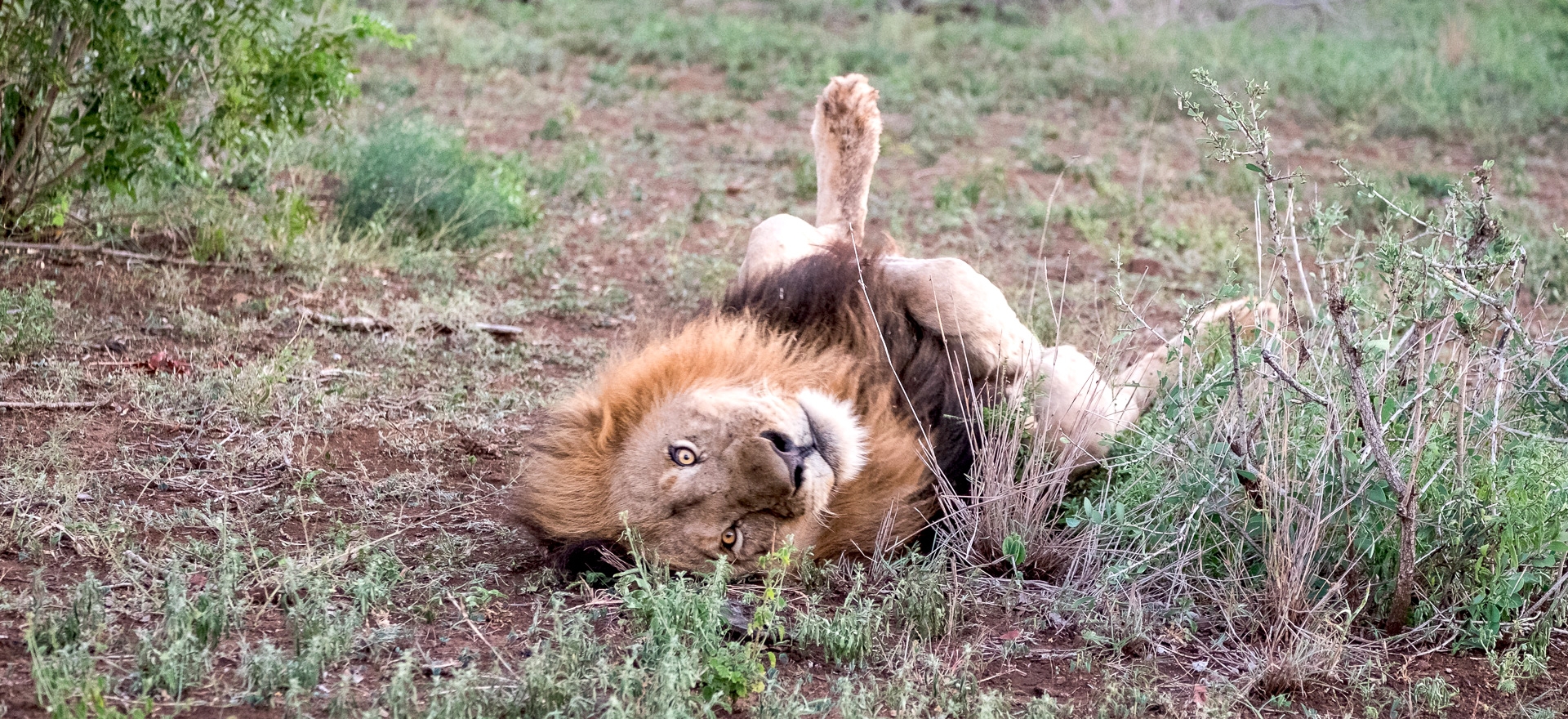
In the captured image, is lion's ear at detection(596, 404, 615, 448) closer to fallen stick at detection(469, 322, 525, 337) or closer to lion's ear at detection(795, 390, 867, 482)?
lion's ear at detection(795, 390, 867, 482)

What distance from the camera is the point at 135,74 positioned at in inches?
208

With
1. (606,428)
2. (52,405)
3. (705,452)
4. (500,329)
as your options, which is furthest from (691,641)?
(500,329)

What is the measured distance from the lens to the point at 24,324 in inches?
185

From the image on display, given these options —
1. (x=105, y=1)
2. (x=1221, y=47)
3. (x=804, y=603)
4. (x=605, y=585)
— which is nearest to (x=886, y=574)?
(x=804, y=603)

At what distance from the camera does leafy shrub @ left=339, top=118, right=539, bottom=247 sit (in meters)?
6.51

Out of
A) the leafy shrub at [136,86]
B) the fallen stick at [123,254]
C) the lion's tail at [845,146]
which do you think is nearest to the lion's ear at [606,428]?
the lion's tail at [845,146]

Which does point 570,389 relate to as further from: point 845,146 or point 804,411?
point 804,411

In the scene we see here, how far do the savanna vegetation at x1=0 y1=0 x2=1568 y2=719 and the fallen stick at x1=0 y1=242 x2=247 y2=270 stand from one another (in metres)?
0.03

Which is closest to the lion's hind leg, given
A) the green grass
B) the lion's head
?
the lion's head

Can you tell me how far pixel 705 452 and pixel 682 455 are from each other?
0.06 meters

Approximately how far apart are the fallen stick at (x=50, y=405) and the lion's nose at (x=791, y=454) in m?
2.41

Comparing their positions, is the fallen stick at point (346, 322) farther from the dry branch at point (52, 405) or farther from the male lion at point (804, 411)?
the male lion at point (804, 411)

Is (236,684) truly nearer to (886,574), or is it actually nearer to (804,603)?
(804,603)

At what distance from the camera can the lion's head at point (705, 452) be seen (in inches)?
127
